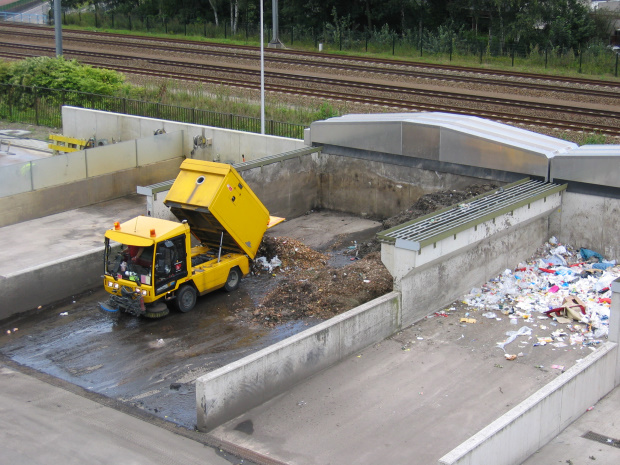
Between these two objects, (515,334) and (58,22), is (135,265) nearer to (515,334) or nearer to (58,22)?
(515,334)

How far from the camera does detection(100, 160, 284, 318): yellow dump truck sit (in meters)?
14.6

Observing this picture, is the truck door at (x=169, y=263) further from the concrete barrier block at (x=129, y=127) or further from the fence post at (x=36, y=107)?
the fence post at (x=36, y=107)

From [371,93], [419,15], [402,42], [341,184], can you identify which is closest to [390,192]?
[341,184]

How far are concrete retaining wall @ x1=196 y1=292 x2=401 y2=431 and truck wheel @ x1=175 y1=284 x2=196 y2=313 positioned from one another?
348cm

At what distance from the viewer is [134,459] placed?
10.5 meters

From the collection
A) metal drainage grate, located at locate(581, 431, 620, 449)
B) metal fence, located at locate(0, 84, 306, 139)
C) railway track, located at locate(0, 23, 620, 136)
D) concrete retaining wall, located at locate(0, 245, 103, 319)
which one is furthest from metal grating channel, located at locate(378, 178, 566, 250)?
metal fence, located at locate(0, 84, 306, 139)

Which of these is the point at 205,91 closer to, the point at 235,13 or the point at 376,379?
the point at 376,379

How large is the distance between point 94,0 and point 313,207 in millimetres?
49530

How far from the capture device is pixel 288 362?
1240 centimetres

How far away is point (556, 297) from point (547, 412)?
203 inches

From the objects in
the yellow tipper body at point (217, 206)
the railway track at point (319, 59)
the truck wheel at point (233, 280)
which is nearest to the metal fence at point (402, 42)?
the railway track at point (319, 59)

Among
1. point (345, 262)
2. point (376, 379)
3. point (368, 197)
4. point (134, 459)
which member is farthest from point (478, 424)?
point (368, 197)

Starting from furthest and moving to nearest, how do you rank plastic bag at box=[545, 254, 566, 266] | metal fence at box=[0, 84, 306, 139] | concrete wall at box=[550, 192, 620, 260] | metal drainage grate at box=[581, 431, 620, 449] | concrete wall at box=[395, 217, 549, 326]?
metal fence at box=[0, 84, 306, 139], concrete wall at box=[550, 192, 620, 260], plastic bag at box=[545, 254, 566, 266], concrete wall at box=[395, 217, 549, 326], metal drainage grate at box=[581, 431, 620, 449]

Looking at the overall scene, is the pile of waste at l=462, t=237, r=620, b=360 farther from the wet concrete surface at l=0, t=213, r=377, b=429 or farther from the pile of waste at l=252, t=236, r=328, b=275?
the pile of waste at l=252, t=236, r=328, b=275
